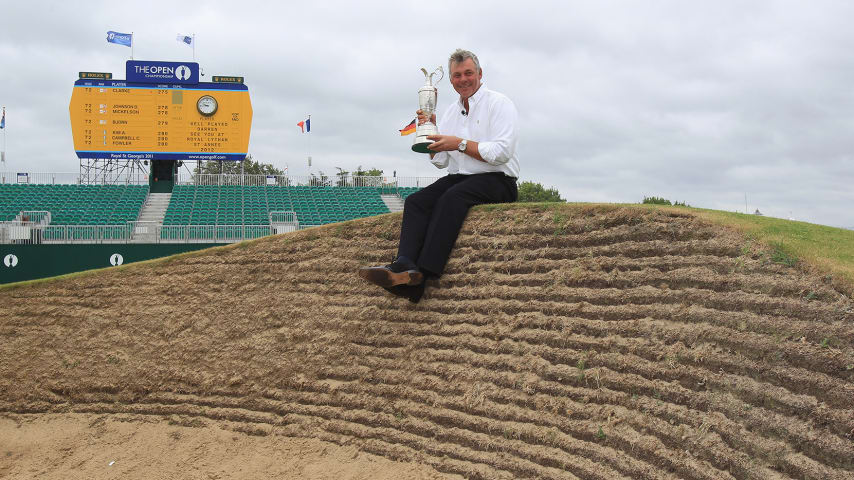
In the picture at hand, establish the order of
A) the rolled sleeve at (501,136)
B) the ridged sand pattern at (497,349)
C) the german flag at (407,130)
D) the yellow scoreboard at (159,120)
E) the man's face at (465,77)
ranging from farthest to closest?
the yellow scoreboard at (159,120) < the german flag at (407,130) < the man's face at (465,77) < the rolled sleeve at (501,136) < the ridged sand pattern at (497,349)

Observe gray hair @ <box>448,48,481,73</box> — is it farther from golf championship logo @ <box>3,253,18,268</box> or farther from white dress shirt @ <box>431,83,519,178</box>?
golf championship logo @ <box>3,253,18,268</box>

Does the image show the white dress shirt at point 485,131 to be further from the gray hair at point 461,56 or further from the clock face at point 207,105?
the clock face at point 207,105

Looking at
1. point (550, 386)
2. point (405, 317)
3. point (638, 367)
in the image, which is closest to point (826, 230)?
point (638, 367)

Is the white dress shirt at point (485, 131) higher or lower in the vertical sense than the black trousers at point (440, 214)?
higher

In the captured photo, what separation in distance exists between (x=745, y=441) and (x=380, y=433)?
2724 millimetres

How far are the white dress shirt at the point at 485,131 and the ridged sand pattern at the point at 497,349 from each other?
43 cm

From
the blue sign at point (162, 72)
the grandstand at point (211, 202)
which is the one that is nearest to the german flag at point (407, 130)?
the grandstand at point (211, 202)

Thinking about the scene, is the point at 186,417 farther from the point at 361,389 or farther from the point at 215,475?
the point at 361,389

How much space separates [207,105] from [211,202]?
478 centimetres

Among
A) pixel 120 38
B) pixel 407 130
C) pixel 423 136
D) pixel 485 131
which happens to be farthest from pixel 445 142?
pixel 120 38

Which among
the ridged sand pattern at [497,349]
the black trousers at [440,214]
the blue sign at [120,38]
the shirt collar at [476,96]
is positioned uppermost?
the blue sign at [120,38]

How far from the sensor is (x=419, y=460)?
473 cm

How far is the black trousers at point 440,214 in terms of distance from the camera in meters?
5.32

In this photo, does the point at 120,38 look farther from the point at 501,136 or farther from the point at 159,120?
the point at 501,136
